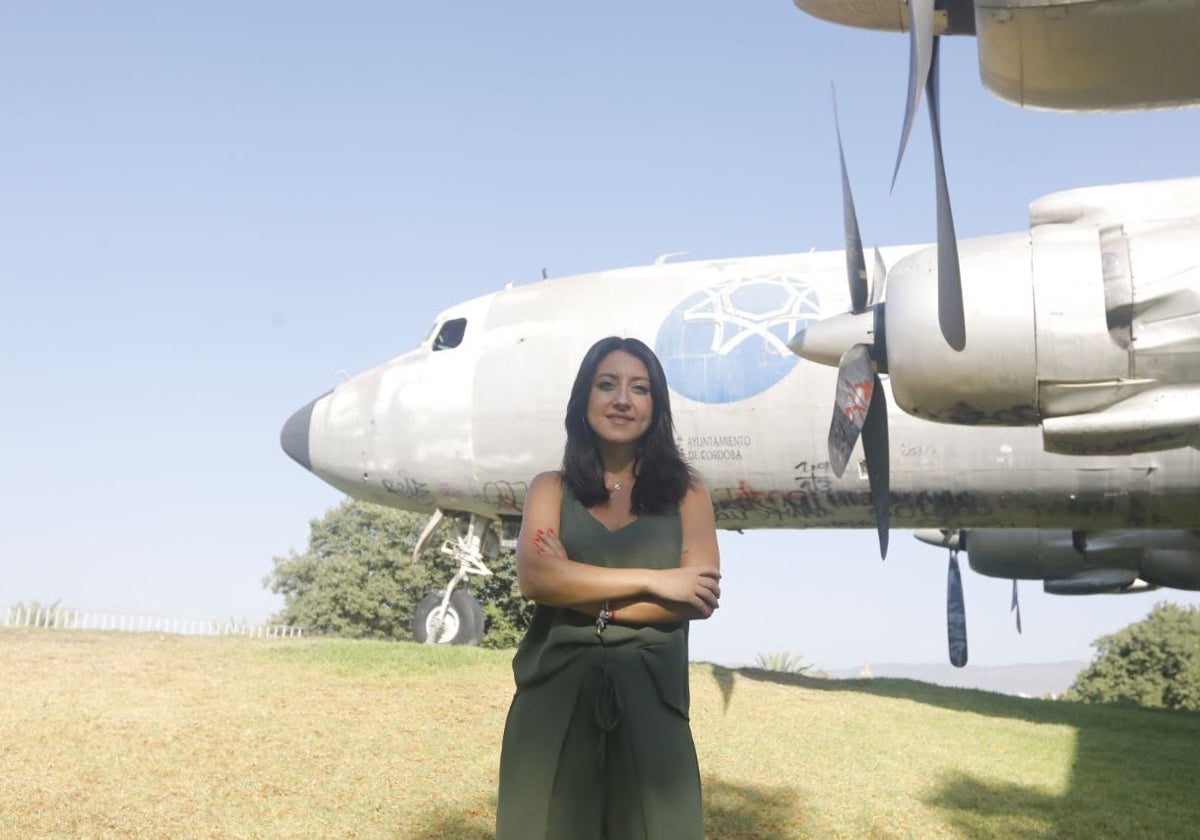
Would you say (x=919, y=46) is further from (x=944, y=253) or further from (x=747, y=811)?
(x=747, y=811)

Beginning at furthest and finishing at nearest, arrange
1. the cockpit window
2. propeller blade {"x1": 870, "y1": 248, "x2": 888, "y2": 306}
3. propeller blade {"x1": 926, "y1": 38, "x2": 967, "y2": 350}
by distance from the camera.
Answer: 1. the cockpit window
2. propeller blade {"x1": 870, "y1": 248, "x2": 888, "y2": 306}
3. propeller blade {"x1": 926, "y1": 38, "x2": 967, "y2": 350}

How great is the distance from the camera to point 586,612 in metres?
3.30

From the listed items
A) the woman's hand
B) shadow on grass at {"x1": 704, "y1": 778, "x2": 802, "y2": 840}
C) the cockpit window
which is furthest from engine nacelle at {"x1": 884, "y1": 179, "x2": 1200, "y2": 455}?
the cockpit window

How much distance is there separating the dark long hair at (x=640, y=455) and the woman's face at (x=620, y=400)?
0.06 feet

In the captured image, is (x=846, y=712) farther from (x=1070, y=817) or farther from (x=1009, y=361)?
(x=1009, y=361)

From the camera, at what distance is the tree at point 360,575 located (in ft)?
121

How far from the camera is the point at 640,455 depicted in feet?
11.7

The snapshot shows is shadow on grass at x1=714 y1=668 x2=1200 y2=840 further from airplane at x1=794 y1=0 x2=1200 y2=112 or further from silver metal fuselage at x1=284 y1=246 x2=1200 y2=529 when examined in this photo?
airplane at x1=794 y1=0 x2=1200 y2=112

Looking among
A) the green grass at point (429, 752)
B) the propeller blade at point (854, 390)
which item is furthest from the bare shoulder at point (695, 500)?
the propeller blade at point (854, 390)

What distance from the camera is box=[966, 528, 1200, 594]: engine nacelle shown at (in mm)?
18031

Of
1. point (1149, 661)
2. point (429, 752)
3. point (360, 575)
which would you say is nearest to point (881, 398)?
point (429, 752)

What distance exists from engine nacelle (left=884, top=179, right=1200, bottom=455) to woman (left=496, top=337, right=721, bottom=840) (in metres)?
4.27

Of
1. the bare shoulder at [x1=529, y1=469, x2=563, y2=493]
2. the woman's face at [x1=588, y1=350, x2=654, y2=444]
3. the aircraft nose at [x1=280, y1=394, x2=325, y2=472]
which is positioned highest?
the aircraft nose at [x1=280, y1=394, x2=325, y2=472]

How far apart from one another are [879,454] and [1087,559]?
10.8 m
